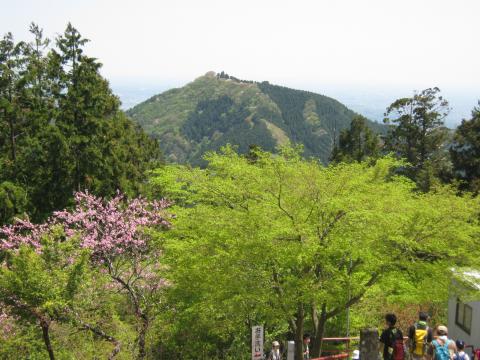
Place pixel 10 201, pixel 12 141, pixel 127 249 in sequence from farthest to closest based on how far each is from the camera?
pixel 12 141 → pixel 10 201 → pixel 127 249

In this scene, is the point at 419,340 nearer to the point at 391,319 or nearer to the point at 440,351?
the point at 440,351

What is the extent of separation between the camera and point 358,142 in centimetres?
4056

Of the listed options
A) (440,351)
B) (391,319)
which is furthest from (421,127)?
(391,319)

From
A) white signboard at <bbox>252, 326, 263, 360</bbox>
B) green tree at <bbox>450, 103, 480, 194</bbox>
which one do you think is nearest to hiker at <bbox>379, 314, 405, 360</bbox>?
white signboard at <bbox>252, 326, 263, 360</bbox>

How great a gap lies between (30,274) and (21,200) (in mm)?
14521

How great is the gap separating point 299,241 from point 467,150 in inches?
1020

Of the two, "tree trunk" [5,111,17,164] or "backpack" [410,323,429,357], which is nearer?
"backpack" [410,323,429,357]

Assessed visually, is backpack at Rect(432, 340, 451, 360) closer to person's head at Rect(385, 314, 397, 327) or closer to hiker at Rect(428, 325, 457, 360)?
hiker at Rect(428, 325, 457, 360)

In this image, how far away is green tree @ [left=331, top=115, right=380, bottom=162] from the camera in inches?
1548

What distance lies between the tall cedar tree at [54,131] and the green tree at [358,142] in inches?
842

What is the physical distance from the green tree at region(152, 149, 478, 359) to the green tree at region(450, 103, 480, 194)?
64.2 feet

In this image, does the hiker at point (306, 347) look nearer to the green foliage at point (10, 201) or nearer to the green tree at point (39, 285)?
the green tree at point (39, 285)

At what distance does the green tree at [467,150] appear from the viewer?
30891 millimetres

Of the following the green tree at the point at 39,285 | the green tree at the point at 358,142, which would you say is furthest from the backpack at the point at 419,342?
the green tree at the point at 358,142
